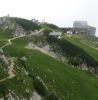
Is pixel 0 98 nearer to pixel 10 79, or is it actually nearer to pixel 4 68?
pixel 10 79

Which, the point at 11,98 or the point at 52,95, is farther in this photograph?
the point at 52,95

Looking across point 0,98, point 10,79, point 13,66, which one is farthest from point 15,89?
point 13,66

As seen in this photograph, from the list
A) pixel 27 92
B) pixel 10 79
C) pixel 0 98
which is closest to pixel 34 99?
pixel 27 92

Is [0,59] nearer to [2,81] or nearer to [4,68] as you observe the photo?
[4,68]

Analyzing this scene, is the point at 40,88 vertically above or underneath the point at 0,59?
underneath

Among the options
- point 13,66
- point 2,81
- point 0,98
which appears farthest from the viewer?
point 13,66

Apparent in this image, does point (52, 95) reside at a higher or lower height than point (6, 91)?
lower

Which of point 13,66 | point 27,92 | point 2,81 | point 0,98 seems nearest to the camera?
point 0,98

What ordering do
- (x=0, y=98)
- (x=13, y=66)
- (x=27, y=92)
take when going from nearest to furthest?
(x=0, y=98) → (x=27, y=92) → (x=13, y=66)

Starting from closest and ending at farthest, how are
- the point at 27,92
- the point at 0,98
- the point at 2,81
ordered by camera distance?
the point at 0,98
the point at 2,81
the point at 27,92
